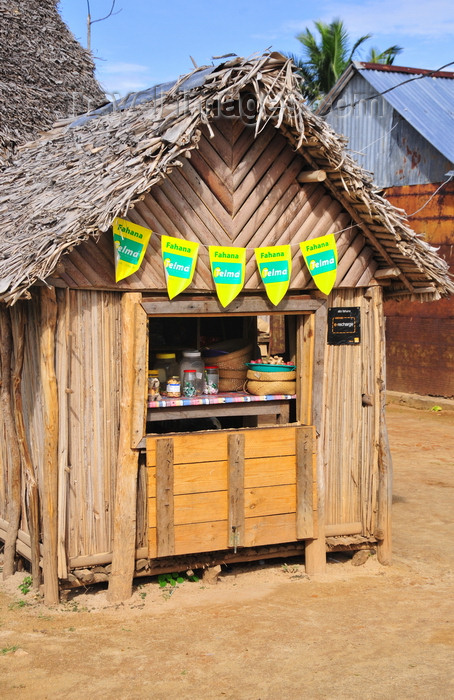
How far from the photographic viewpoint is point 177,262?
629cm

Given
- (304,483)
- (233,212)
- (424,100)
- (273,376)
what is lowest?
(304,483)

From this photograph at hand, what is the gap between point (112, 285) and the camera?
6137mm

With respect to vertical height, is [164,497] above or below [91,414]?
below

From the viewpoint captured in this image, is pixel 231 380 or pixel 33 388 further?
pixel 231 380

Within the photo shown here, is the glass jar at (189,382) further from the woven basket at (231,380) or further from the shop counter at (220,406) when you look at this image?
the woven basket at (231,380)

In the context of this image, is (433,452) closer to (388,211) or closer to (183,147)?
(388,211)

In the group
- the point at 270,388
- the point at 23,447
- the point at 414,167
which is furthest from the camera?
the point at 414,167

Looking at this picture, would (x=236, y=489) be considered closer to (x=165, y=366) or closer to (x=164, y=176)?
(x=165, y=366)

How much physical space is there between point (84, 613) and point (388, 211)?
4.00 metres

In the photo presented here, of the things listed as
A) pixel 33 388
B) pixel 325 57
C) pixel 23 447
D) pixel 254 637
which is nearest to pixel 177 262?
pixel 33 388

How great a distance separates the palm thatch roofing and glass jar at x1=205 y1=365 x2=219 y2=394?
5.71 feet

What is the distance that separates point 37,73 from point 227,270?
5.74 metres

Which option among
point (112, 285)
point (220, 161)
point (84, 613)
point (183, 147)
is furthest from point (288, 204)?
point (84, 613)

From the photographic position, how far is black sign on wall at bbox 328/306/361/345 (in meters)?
6.96
